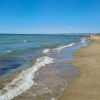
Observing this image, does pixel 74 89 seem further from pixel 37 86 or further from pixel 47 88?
pixel 37 86

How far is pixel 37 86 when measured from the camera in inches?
304

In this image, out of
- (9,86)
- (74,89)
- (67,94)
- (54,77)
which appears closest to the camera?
(67,94)

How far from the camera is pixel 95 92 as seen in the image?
675 centimetres

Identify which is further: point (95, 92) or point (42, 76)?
point (42, 76)

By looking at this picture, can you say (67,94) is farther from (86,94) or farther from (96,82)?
(96,82)

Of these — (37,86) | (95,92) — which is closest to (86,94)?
(95,92)

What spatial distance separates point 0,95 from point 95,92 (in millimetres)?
3456

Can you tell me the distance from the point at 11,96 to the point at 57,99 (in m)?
1.64

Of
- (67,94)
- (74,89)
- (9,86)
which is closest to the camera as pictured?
(67,94)

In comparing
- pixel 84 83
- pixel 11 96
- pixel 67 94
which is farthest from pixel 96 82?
pixel 11 96

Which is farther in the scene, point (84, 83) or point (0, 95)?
point (84, 83)

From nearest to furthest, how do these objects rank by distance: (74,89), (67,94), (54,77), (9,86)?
(67,94) < (74,89) < (9,86) < (54,77)

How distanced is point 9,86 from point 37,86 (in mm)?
1176

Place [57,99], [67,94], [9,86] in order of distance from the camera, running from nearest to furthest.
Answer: [57,99] → [67,94] → [9,86]
